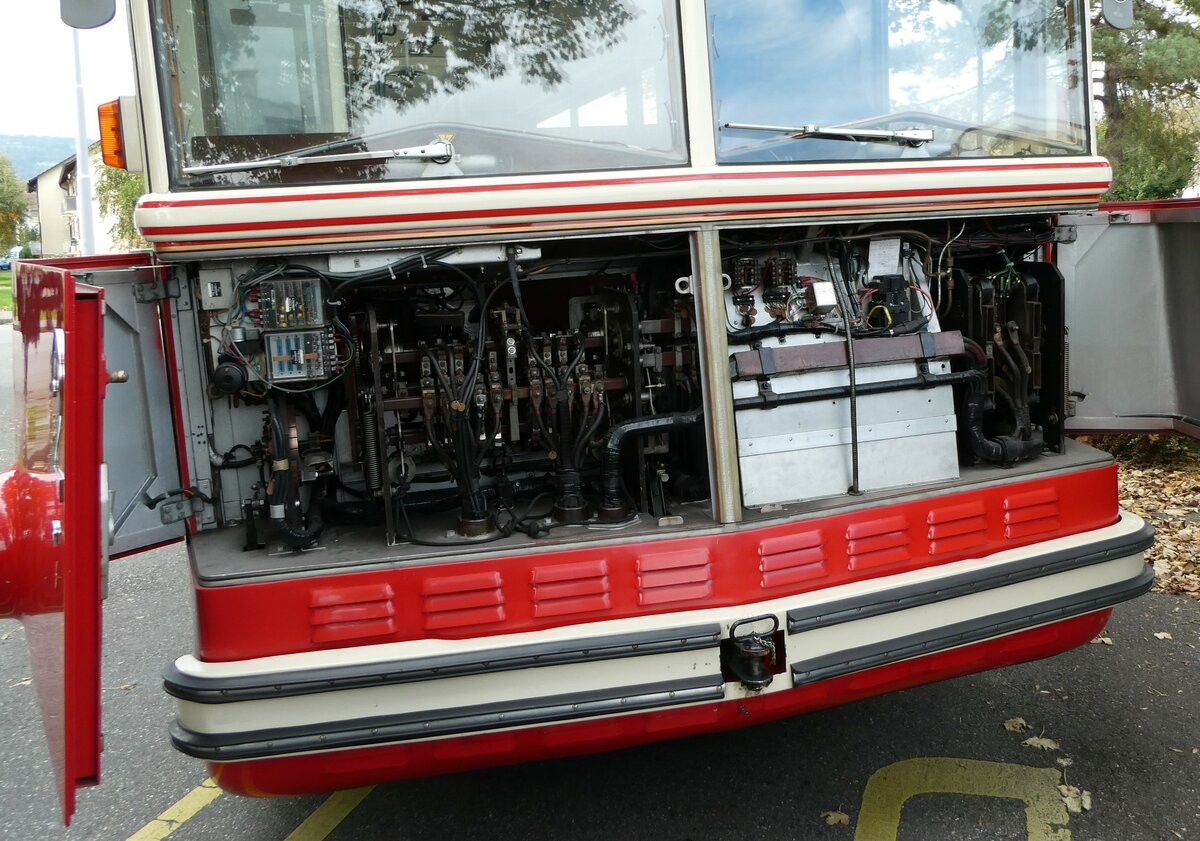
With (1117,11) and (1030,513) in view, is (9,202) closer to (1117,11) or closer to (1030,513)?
(1117,11)

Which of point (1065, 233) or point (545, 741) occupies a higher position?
point (1065, 233)

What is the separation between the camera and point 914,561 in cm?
289

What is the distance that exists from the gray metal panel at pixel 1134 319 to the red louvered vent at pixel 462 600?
2.63 m

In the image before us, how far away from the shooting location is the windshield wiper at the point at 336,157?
2.46 metres

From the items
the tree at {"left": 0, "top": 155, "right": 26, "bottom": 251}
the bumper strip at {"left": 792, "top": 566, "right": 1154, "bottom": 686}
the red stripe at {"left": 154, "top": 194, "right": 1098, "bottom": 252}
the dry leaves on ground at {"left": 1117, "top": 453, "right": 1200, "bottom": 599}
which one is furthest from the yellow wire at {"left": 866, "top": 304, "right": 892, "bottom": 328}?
the tree at {"left": 0, "top": 155, "right": 26, "bottom": 251}

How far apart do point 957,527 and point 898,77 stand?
57.5 inches

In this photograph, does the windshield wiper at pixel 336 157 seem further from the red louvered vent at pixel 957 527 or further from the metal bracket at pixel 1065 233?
the metal bracket at pixel 1065 233

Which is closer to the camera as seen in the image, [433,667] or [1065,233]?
[433,667]

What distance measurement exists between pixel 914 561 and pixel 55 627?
7.72ft

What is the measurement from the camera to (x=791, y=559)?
2.73 meters

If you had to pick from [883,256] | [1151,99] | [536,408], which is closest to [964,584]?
[883,256]

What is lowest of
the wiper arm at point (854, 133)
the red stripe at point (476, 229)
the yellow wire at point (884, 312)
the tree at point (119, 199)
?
the yellow wire at point (884, 312)

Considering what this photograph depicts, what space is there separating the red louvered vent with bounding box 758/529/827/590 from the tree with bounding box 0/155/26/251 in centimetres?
5476

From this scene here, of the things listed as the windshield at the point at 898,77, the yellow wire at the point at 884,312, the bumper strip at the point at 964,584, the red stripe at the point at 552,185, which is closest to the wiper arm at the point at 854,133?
the windshield at the point at 898,77
